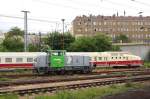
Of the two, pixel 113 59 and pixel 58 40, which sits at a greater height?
pixel 58 40

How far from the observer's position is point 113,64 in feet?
197

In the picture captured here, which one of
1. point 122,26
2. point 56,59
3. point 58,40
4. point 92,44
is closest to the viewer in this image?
point 56,59

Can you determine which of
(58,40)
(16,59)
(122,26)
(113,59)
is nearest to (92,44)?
(58,40)

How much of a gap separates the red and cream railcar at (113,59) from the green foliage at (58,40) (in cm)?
2588

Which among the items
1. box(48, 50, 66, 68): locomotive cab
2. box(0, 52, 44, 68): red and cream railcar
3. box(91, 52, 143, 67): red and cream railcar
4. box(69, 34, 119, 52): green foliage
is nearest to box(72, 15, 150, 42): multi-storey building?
box(69, 34, 119, 52): green foliage

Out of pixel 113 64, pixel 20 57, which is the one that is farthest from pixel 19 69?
pixel 113 64

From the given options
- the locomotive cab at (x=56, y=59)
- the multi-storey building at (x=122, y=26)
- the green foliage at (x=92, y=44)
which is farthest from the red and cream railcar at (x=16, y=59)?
the multi-storey building at (x=122, y=26)

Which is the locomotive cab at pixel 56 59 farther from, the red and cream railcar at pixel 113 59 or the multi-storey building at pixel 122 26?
the multi-storey building at pixel 122 26

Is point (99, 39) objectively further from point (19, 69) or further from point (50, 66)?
point (50, 66)

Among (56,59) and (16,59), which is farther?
(16,59)

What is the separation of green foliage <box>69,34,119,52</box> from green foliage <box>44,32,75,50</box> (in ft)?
10.5

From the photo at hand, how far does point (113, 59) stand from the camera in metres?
59.9

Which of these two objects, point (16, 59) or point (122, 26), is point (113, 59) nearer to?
point (16, 59)

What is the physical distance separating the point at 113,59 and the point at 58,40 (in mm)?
Result: 30295
